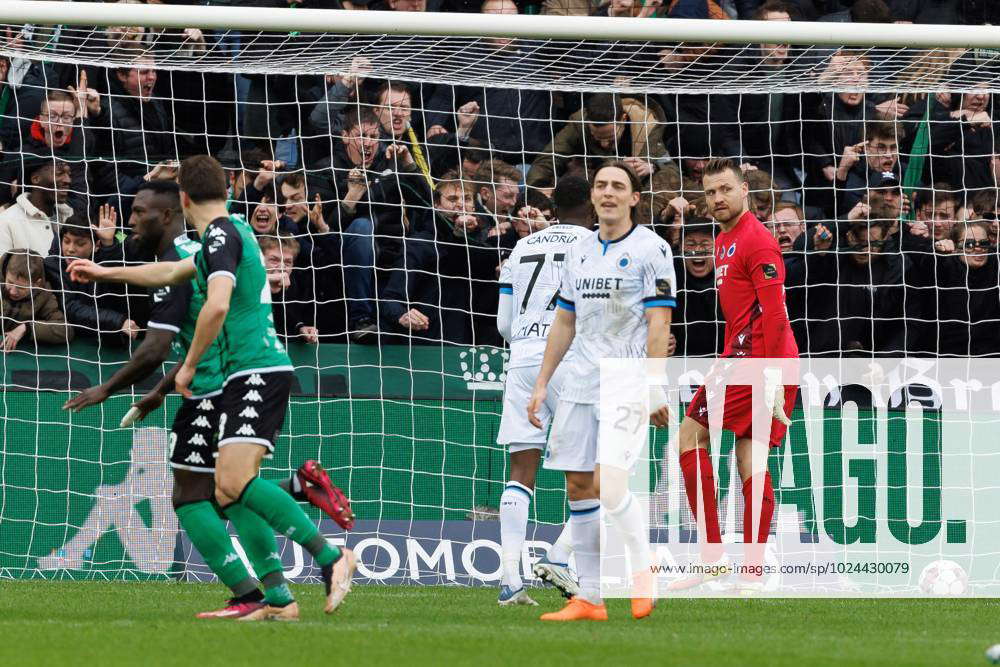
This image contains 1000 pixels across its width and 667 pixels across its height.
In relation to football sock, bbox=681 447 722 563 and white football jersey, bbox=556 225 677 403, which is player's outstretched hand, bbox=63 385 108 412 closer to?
white football jersey, bbox=556 225 677 403

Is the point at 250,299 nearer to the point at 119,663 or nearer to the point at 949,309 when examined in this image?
the point at 119,663

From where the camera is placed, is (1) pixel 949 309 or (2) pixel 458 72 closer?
(2) pixel 458 72

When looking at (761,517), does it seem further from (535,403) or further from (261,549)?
(261,549)

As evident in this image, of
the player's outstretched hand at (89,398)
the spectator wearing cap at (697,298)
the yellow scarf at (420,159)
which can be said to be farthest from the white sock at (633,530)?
the yellow scarf at (420,159)

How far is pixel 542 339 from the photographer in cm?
806

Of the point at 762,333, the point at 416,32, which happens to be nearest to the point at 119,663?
the point at 762,333

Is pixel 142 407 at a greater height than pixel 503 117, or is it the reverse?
pixel 503 117

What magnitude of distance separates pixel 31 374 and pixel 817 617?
5.41m

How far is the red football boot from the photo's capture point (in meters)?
6.91

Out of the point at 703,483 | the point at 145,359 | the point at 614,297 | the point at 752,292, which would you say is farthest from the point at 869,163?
the point at 145,359

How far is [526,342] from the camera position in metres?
8.11

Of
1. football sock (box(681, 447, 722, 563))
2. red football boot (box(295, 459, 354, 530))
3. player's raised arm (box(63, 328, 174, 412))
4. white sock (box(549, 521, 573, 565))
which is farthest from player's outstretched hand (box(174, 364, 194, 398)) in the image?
football sock (box(681, 447, 722, 563))

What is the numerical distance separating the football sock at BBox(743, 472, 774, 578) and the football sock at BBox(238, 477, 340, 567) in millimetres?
2765

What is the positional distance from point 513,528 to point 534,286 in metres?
1.35
